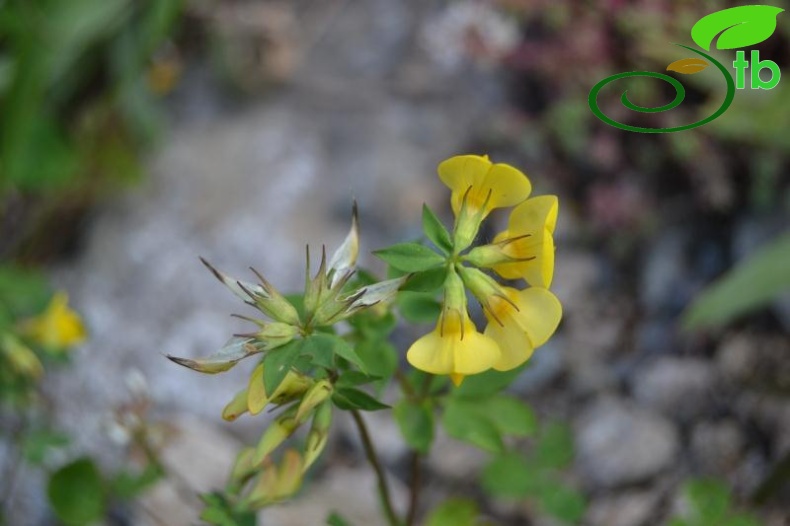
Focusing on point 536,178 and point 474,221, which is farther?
point 536,178

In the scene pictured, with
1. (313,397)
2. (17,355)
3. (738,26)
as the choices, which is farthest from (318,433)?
(738,26)

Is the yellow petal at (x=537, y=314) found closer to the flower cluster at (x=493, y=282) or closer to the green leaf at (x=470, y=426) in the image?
the flower cluster at (x=493, y=282)

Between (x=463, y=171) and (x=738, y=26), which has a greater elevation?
(x=738, y=26)

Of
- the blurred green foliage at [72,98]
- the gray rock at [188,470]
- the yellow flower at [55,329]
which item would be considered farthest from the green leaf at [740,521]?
the blurred green foliage at [72,98]

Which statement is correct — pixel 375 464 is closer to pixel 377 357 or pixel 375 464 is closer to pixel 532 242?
pixel 377 357

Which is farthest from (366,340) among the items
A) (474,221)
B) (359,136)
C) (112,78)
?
(112,78)

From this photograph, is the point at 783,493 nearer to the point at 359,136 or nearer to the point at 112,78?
the point at 359,136
